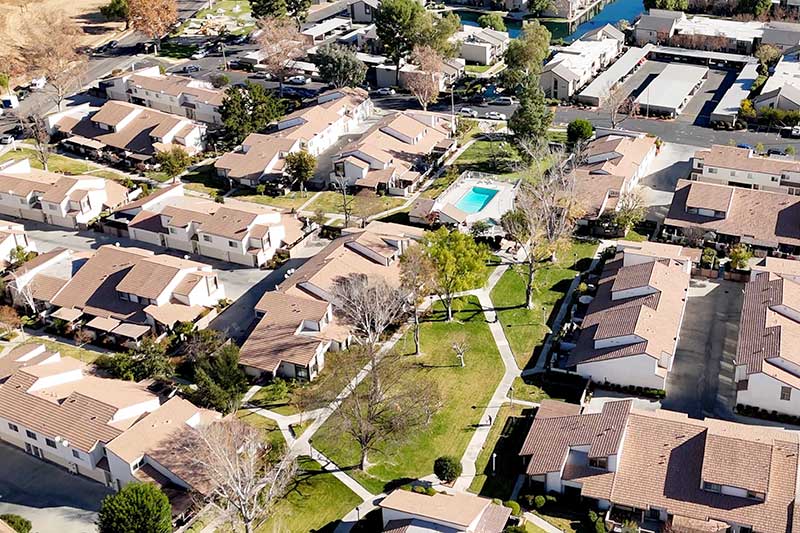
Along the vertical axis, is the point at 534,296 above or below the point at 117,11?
below

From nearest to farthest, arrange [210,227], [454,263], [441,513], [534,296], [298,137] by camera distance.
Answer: [441,513], [454,263], [534,296], [210,227], [298,137]

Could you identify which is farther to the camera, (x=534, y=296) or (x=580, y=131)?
(x=580, y=131)

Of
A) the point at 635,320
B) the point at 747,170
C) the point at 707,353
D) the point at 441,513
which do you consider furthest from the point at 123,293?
the point at 747,170

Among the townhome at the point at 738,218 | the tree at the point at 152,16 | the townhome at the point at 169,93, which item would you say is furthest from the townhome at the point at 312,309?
the tree at the point at 152,16

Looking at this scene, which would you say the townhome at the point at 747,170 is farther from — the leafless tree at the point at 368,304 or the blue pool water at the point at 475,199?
the leafless tree at the point at 368,304

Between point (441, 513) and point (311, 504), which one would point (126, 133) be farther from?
point (441, 513)

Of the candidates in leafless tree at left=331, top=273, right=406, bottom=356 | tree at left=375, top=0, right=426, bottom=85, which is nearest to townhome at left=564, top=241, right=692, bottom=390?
leafless tree at left=331, top=273, right=406, bottom=356

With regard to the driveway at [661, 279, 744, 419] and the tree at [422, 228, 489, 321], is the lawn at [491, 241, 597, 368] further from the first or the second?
the driveway at [661, 279, 744, 419]
